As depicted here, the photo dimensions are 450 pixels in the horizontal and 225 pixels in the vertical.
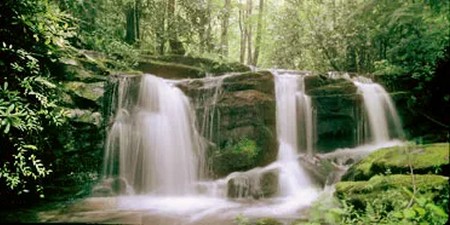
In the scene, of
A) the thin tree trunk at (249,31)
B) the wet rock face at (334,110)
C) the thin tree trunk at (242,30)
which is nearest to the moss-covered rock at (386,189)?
the wet rock face at (334,110)

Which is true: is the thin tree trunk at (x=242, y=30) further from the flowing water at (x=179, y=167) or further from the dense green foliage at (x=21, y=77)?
the dense green foliage at (x=21, y=77)

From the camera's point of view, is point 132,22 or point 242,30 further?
point 242,30

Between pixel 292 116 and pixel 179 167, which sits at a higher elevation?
pixel 292 116

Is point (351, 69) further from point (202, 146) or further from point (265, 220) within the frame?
point (265, 220)

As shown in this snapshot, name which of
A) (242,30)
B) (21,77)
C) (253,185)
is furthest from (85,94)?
(242,30)

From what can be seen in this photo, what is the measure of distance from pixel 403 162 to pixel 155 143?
4559 mm

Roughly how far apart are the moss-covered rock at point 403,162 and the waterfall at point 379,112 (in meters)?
2.69

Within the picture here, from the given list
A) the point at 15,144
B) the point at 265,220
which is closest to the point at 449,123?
the point at 265,220

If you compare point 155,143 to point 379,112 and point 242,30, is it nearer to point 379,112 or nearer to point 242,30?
point 379,112

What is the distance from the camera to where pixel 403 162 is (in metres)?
4.89

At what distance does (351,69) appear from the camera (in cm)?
1170

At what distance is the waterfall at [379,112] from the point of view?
8.48 meters

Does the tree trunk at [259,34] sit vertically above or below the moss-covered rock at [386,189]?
above

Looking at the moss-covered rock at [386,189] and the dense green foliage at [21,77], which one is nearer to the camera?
the moss-covered rock at [386,189]
